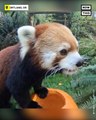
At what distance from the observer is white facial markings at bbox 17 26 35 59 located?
10.5 metres

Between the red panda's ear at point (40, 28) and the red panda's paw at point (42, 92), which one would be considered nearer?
the red panda's ear at point (40, 28)

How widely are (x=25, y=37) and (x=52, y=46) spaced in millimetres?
314

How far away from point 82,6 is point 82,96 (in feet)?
3.31

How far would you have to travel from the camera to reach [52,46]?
1045 cm

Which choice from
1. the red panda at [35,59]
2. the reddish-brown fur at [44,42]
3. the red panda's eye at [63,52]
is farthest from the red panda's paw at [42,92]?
the red panda's eye at [63,52]

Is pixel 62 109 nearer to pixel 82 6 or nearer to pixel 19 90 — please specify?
pixel 19 90

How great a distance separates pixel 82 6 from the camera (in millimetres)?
10633

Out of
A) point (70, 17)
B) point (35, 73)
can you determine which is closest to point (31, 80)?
point (35, 73)

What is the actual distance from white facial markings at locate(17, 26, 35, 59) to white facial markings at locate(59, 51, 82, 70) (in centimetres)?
41

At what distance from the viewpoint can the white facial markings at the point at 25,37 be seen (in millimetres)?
10469

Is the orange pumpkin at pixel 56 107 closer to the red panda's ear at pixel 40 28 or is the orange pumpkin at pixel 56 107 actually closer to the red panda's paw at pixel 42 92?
the red panda's paw at pixel 42 92

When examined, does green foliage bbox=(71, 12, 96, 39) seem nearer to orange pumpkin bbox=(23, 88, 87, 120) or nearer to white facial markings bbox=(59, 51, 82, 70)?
white facial markings bbox=(59, 51, 82, 70)

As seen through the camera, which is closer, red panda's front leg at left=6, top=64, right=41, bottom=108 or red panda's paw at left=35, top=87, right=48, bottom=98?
red panda's front leg at left=6, top=64, right=41, bottom=108

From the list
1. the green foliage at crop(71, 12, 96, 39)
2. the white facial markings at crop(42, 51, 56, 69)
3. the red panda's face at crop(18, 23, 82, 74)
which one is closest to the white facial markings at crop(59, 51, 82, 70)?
the red panda's face at crop(18, 23, 82, 74)
